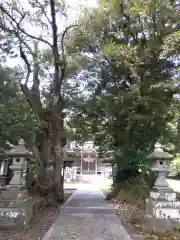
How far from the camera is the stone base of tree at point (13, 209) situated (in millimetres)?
7762

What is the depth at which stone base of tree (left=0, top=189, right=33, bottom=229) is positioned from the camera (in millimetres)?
7762

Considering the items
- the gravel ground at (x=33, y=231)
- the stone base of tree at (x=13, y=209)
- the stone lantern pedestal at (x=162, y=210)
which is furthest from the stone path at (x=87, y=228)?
the stone base of tree at (x=13, y=209)

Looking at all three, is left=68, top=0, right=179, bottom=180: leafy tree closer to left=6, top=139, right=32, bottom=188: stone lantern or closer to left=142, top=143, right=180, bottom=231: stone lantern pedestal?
left=142, top=143, right=180, bottom=231: stone lantern pedestal

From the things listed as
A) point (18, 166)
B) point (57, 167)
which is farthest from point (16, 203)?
point (57, 167)

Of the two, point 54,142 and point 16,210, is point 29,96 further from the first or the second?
point 16,210

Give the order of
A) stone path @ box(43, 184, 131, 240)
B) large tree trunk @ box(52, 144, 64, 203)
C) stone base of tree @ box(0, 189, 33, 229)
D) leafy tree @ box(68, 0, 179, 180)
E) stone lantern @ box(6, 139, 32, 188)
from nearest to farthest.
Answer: stone path @ box(43, 184, 131, 240) < stone base of tree @ box(0, 189, 33, 229) < stone lantern @ box(6, 139, 32, 188) < leafy tree @ box(68, 0, 179, 180) < large tree trunk @ box(52, 144, 64, 203)

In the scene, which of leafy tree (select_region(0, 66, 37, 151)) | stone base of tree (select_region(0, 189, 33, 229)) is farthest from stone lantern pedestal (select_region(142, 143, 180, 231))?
leafy tree (select_region(0, 66, 37, 151))

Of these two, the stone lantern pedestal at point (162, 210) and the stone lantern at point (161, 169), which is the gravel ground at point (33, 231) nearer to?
the stone lantern pedestal at point (162, 210)

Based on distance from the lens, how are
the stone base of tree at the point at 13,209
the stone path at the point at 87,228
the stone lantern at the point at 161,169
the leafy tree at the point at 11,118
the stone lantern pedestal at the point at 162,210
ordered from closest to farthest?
the stone path at the point at 87,228
the stone lantern pedestal at the point at 162,210
the stone lantern at the point at 161,169
the stone base of tree at the point at 13,209
the leafy tree at the point at 11,118

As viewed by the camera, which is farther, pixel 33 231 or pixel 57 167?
pixel 57 167

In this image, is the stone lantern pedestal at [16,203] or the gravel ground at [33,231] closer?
the gravel ground at [33,231]

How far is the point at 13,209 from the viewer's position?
784 cm

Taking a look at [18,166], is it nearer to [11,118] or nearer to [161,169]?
[11,118]

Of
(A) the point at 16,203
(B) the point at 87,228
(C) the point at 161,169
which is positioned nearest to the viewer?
(B) the point at 87,228
